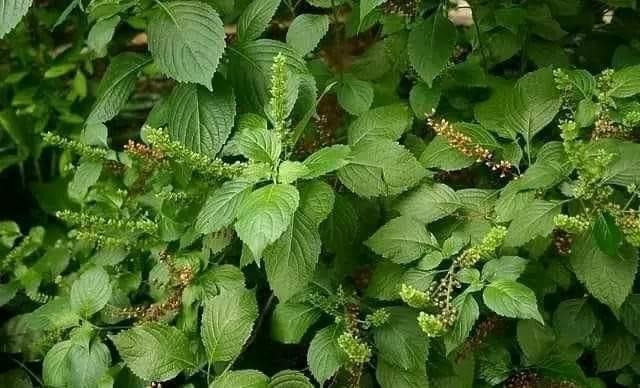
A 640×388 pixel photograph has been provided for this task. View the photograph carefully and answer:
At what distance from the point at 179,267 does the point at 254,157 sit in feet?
0.96

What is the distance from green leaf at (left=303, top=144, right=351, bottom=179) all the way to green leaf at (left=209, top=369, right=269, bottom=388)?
294 mm

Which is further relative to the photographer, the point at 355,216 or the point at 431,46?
the point at 431,46

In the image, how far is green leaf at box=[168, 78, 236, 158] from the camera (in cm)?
108

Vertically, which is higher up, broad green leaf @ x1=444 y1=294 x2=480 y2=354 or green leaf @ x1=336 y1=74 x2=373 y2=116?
green leaf @ x1=336 y1=74 x2=373 y2=116

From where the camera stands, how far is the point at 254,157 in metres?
0.99

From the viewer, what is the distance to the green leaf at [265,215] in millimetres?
863

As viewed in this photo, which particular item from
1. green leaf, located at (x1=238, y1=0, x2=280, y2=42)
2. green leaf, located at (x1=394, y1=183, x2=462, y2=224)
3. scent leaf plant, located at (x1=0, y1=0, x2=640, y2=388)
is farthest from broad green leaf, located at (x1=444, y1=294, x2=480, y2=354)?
green leaf, located at (x1=238, y1=0, x2=280, y2=42)

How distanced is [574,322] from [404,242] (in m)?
0.29

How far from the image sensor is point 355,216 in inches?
41.6

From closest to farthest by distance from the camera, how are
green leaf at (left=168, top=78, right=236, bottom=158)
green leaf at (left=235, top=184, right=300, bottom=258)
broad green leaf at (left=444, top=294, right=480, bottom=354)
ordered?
green leaf at (left=235, top=184, right=300, bottom=258), broad green leaf at (left=444, top=294, right=480, bottom=354), green leaf at (left=168, top=78, right=236, bottom=158)

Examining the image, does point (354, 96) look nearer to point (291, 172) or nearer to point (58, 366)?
point (291, 172)

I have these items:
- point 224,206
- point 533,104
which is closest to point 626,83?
point 533,104

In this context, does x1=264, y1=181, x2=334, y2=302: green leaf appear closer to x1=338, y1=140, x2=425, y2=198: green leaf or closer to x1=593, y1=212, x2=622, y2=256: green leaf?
x1=338, y1=140, x2=425, y2=198: green leaf

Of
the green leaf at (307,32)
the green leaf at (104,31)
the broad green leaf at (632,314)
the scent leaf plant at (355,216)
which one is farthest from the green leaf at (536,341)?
the green leaf at (104,31)
